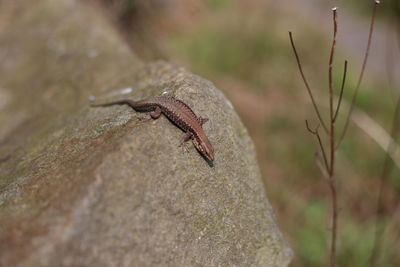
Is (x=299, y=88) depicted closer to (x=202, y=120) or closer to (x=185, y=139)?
(x=202, y=120)

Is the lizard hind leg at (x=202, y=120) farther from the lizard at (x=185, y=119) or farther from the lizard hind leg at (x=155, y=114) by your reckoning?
the lizard hind leg at (x=155, y=114)

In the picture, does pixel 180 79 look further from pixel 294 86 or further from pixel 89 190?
pixel 294 86

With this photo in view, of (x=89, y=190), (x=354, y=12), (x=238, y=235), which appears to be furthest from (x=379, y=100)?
(x=89, y=190)

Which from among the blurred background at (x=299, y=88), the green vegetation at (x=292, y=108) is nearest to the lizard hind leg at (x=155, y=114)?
the blurred background at (x=299, y=88)

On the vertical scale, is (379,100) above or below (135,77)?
below

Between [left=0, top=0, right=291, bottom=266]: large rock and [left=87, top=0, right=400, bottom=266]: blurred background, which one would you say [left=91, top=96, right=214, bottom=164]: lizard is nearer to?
[left=0, top=0, right=291, bottom=266]: large rock

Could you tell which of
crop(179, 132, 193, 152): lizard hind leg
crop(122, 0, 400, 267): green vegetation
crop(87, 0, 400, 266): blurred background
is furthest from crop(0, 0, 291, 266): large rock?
crop(122, 0, 400, 267): green vegetation
